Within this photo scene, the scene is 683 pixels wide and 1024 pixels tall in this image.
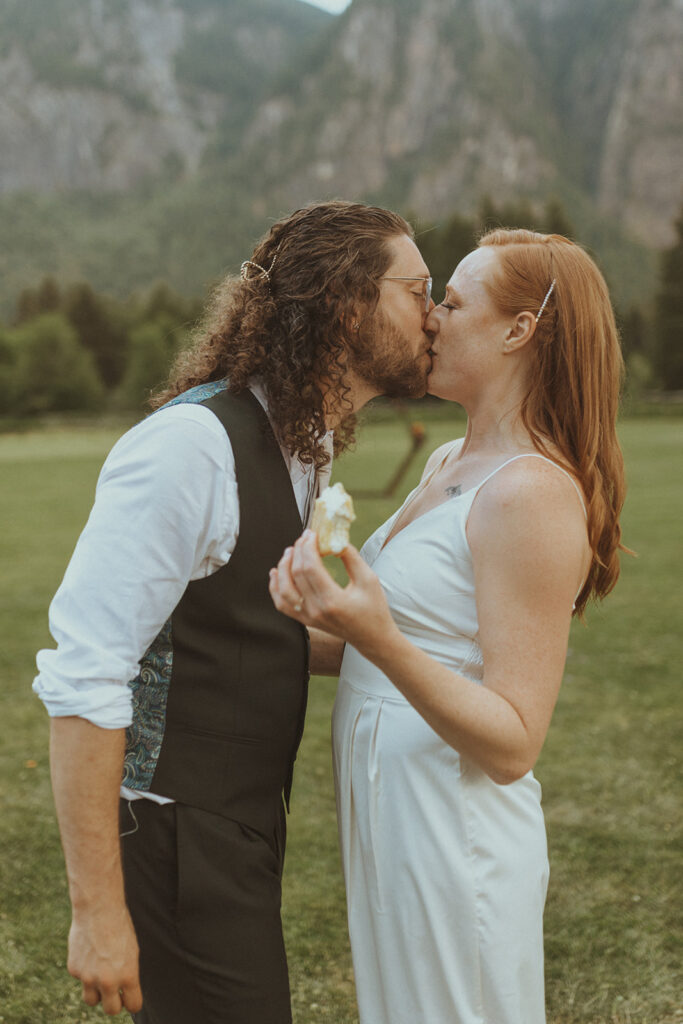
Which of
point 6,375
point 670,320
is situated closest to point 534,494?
point 670,320

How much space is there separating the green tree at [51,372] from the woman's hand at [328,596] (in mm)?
75910

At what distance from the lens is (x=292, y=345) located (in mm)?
2740

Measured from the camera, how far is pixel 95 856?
2.40 meters

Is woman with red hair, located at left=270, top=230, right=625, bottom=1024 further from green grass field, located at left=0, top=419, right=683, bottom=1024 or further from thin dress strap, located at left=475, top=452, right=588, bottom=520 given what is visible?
green grass field, located at left=0, top=419, right=683, bottom=1024

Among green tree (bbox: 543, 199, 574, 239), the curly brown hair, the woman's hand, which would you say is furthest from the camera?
green tree (bbox: 543, 199, 574, 239)

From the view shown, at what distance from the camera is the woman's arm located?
209cm

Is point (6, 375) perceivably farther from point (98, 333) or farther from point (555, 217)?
point (555, 217)

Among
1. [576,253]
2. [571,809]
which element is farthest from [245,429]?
[571,809]

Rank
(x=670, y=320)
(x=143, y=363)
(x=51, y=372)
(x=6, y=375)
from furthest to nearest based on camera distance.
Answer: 1. (x=143, y=363)
2. (x=51, y=372)
3. (x=6, y=375)
4. (x=670, y=320)

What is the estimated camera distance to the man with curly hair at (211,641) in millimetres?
2344

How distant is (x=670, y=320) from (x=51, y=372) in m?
44.7

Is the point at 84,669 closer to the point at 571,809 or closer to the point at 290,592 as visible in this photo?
the point at 290,592

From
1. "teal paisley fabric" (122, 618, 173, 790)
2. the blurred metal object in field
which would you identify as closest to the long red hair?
"teal paisley fabric" (122, 618, 173, 790)

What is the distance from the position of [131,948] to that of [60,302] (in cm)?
9285
